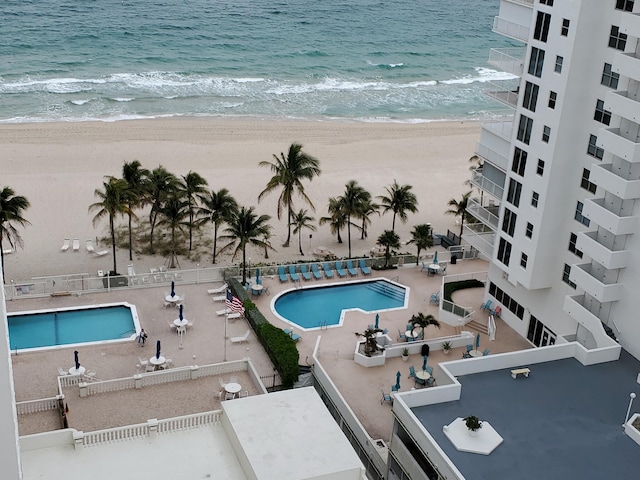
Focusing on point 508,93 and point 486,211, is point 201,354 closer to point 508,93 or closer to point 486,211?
point 486,211

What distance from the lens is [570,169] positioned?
3744 centimetres

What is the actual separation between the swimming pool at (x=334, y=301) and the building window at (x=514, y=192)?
9526 mm

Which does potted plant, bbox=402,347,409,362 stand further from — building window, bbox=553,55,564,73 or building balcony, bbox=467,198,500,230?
building window, bbox=553,55,564,73

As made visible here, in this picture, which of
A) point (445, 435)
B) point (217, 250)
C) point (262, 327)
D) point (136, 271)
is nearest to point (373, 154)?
point (217, 250)

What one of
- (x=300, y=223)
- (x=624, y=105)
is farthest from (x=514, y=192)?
(x=300, y=223)

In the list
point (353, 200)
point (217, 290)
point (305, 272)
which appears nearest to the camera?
point (217, 290)

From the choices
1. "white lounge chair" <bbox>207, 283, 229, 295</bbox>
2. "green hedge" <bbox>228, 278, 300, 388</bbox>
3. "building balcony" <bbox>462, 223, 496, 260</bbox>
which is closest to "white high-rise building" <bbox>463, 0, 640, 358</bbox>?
"building balcony" <bbox>462, 223, 496, 260</bbox>

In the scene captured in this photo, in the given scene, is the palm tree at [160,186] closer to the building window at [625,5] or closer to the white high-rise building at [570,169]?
the white high-rise building at [570,169]

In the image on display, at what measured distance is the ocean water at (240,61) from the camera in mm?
94837

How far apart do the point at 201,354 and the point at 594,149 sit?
2124 centimetres

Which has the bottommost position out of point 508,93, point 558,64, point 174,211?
point 174,211

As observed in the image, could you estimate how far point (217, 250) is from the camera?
55719 mm

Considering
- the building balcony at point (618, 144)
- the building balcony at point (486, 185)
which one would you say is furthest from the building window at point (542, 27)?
the building balcony at point (486, 185)

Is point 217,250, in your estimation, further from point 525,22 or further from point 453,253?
point 525,22
